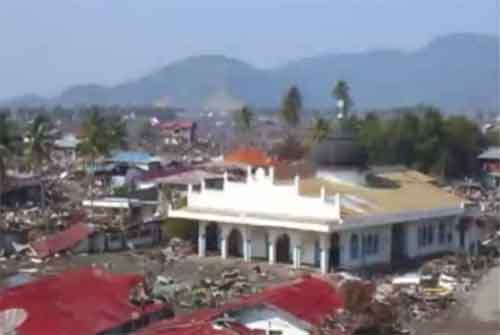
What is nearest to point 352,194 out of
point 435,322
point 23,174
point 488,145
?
point 435,322

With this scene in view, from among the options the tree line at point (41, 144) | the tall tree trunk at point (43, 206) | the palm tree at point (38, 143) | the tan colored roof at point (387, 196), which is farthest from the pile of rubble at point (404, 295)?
the palm tree at point (38, 143)

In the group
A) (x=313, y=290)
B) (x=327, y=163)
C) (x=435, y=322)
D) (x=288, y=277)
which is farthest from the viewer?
(x=327, y=163)

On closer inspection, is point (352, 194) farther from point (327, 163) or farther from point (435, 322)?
point (435, 322)

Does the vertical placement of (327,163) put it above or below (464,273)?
above

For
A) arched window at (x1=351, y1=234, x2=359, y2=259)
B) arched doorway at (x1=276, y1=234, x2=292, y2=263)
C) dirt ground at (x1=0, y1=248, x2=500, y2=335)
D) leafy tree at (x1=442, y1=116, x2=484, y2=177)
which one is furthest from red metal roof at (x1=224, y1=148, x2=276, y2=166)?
arched window at (x1=351, y1=234, x2=359, y2=259)

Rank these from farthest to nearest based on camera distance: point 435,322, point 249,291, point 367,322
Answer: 1. point 249,291
2. point 435,322
3. point 367,322

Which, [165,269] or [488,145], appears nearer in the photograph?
[165,269]
